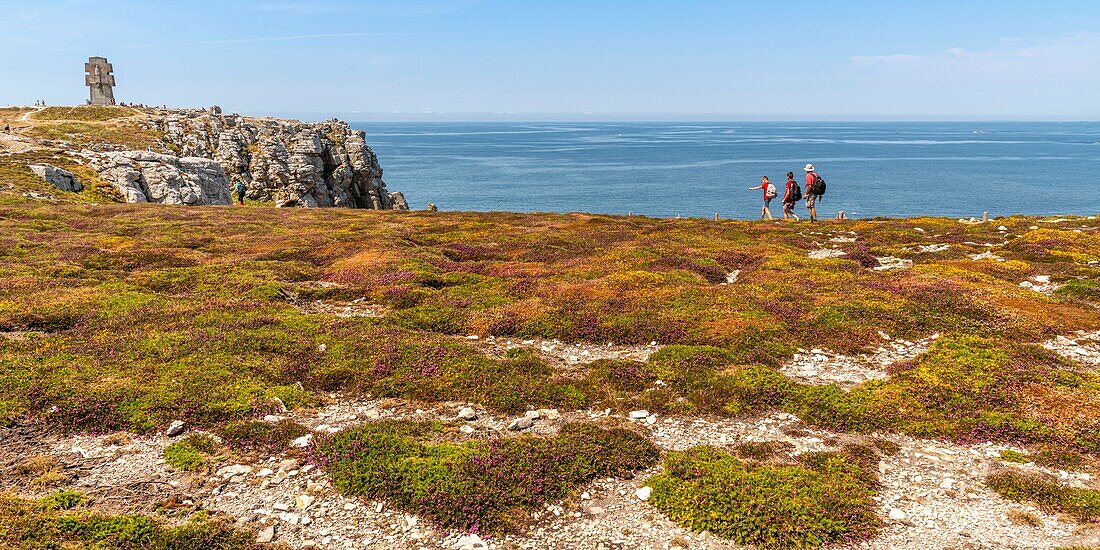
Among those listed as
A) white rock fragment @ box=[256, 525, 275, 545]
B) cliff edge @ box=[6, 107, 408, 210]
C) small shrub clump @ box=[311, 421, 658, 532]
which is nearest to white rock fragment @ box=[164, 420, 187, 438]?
small shrub clump @ box=[311, 421, 658, 532]

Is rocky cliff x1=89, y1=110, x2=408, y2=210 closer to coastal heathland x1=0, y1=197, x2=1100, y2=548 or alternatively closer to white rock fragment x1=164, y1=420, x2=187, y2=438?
coastal heathland x1=0, y1=197, x2=1100, y2=548

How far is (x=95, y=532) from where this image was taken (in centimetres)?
939

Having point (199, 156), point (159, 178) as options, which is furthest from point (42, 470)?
point (199, 156)

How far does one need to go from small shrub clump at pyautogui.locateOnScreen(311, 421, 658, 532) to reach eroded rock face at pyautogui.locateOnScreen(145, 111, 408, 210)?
286ft

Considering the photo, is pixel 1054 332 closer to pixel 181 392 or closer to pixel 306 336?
pixel 306 336

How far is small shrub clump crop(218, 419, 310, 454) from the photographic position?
12.7 metres

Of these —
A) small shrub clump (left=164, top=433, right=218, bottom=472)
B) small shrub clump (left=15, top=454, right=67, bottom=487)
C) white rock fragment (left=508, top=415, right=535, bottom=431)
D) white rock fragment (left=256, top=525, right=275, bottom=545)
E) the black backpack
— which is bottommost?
white rock fragment (left=256, top=525, right=275, bottom=545)

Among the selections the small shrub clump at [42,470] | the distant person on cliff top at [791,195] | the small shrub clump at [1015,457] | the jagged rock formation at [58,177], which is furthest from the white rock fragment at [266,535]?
the jagged rock formation at [58,177]

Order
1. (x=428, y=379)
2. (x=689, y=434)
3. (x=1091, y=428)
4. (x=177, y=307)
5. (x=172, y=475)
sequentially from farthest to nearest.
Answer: (x=177, y=307)
(x=428, y=379)
(x=689, y=434)
(x=1091, y=428)
(x=172, y=475)

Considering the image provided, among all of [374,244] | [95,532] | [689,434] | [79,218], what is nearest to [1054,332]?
[689,434]

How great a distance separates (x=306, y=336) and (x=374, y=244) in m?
17.3

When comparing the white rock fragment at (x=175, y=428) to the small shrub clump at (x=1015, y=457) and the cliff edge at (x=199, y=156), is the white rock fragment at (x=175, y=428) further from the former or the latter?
the cliff edge at (x=199, y=156)

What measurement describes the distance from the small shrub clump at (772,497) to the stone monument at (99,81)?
166 metres

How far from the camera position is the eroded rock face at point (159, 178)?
68.1 metres
